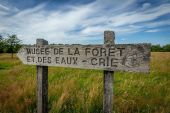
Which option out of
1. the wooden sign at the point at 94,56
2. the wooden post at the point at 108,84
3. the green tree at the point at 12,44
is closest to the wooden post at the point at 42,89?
the wooden sign at the point at 94,56

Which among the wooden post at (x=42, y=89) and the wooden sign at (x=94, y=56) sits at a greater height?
the wooden sign at (x=94, y=56)

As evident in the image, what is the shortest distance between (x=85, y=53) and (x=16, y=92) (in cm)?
281

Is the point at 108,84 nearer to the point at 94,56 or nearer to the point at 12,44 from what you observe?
the point at 94,56

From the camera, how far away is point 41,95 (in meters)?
4.04

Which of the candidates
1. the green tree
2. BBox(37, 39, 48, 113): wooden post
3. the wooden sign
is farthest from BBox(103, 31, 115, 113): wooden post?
the green tree

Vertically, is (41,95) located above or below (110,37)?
below

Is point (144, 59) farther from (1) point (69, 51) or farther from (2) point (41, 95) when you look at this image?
(2) point (41, 95)

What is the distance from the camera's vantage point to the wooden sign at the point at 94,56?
2816mm

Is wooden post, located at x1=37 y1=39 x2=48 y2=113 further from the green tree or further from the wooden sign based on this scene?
the green tree

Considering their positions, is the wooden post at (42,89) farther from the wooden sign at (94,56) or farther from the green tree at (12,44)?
the green tree at (12,44)

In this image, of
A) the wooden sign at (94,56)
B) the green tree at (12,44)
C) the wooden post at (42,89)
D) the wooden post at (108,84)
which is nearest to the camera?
the wooden sign at (94,56)

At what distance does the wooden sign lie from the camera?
282 cm

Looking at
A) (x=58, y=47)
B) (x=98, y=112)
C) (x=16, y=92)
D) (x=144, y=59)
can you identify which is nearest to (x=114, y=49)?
(x=144, y=59)

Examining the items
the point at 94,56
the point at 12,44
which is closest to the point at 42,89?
the point at 94,56
